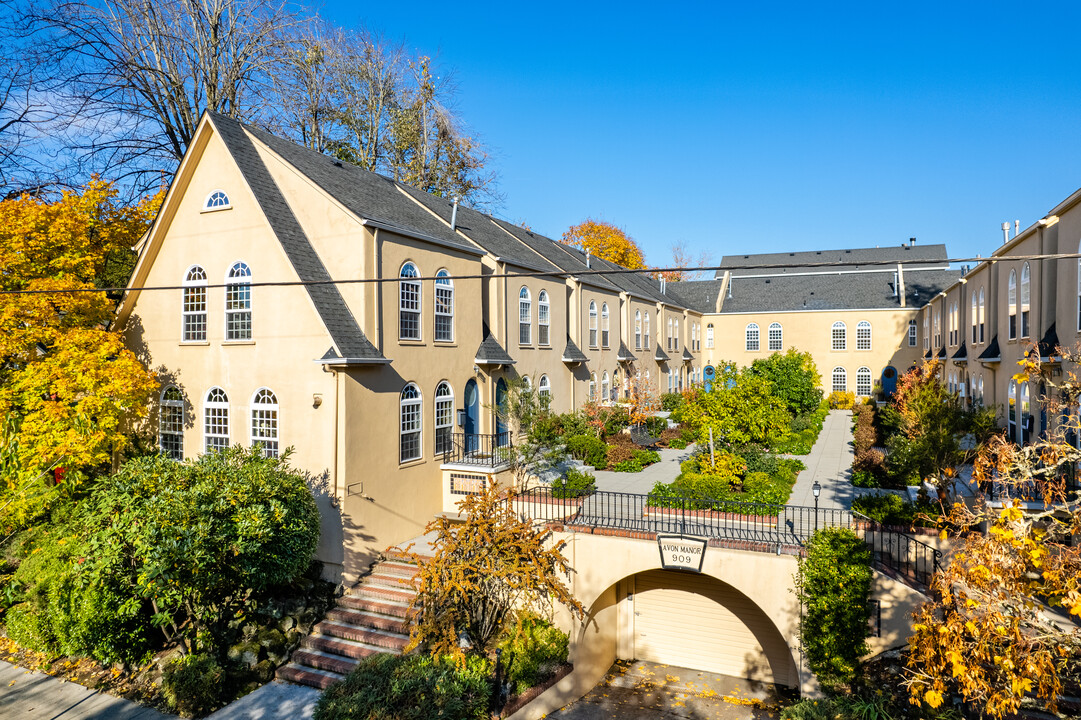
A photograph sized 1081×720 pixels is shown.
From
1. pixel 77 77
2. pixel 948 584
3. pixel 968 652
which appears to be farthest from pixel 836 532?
pixel 77 77

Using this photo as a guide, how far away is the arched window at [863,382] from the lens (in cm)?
4819

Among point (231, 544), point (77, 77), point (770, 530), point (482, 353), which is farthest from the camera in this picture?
point (77, 77)

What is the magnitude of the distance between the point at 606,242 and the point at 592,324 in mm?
31280

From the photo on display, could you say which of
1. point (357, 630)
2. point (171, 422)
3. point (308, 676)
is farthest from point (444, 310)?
point (308, 676)

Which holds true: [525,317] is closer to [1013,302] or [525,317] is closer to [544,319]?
[544,319]

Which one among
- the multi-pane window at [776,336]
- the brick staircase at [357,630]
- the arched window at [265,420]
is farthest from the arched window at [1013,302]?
the multi-pane window at [776,336]

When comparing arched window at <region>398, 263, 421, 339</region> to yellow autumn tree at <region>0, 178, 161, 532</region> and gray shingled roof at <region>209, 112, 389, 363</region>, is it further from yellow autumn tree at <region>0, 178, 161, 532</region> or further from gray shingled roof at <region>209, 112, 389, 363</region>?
yellow autumn tree at <region>0, 178, 161, 532</region>

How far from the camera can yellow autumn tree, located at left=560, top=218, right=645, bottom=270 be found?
197 feet

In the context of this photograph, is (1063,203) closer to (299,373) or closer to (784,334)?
(299,373)

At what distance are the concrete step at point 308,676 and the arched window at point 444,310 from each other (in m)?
9.28

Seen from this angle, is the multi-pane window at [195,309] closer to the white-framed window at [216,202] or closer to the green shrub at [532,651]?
the white-framed window at [216,202]

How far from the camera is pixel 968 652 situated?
8.60 meters

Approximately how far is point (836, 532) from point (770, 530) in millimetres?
2051

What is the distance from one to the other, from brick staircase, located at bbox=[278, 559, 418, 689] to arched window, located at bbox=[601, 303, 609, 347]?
726 inches
